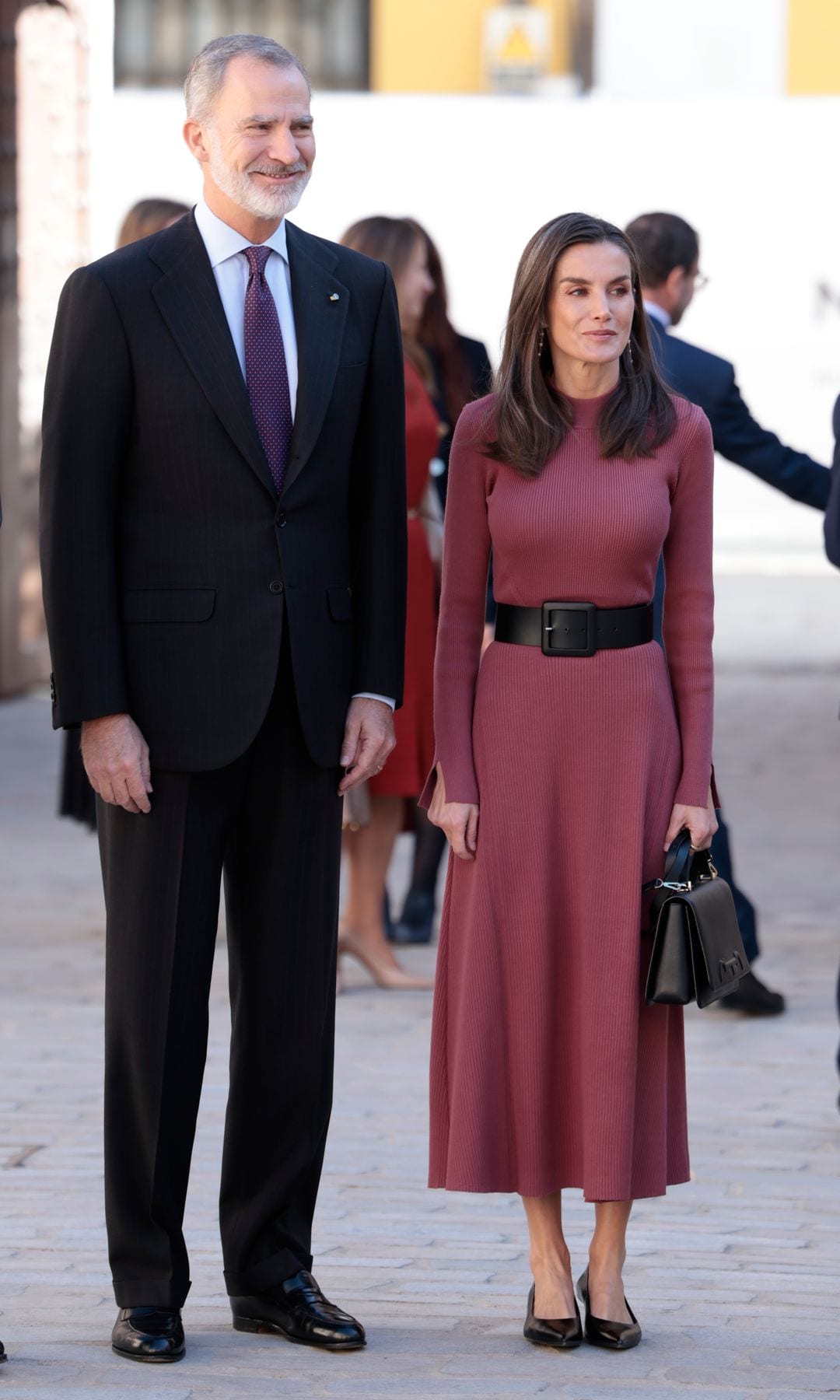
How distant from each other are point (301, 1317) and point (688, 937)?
34.6 inches

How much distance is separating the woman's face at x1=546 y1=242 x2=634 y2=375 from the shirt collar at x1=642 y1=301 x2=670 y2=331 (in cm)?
220

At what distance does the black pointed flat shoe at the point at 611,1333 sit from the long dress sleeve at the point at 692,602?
2.79 feet

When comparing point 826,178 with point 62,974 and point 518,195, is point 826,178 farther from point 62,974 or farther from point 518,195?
point 62,974

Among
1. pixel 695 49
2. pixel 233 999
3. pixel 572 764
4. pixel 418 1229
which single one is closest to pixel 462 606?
pixel 572 764

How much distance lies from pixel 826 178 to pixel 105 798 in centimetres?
1928

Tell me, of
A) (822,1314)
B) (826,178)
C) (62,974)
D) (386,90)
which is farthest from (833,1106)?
(386,90)

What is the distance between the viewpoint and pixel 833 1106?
18.0 feet

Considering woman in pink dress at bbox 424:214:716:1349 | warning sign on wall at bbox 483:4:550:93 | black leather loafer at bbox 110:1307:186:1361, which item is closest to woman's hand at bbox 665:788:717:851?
woman in pink dress at bbox 424:214:716:1349

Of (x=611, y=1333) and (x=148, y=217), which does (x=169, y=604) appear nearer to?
(x=611, y=1333)

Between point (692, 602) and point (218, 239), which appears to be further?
point (692, 602)

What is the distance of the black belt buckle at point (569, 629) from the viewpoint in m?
3.80

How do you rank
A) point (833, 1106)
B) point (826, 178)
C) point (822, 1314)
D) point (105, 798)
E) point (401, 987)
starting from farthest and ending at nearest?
point (826, 178) → point (401, 987) → point (833, 1106) → point (822, 1314) → point (105, 798)

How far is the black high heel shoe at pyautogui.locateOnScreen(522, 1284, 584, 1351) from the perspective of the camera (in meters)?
3.80

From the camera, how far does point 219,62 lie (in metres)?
3.64
